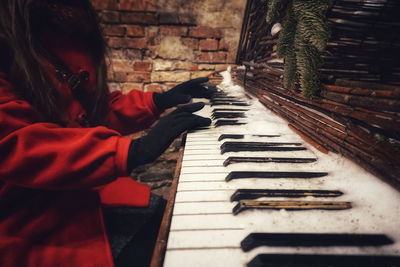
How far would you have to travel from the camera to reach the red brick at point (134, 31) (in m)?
2.26

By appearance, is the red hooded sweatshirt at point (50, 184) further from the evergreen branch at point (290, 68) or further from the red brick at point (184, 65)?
the red brick at point (184, 65)

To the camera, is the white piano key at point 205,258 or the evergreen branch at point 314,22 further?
the evergreen branch at point 314,22

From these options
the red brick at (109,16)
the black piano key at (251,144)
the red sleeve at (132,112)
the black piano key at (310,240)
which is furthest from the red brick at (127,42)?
the black piano key at (310,240)

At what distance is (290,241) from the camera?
1.48ft

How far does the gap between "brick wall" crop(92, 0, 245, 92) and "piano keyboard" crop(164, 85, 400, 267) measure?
1829 millimetres

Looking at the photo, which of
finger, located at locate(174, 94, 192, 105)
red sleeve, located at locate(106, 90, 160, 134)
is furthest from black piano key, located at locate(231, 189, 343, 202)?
red sleeve, located at locate(106, 90, 160, 134)

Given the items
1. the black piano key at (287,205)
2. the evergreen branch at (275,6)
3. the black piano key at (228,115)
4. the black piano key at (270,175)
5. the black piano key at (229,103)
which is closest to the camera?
the black piano key at (287,205)

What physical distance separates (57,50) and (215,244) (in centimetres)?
133

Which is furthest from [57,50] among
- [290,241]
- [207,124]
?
[290,241]

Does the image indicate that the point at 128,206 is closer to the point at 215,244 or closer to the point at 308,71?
the point at 215,244

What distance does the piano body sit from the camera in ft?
1.46

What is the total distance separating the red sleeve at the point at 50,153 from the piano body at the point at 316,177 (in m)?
0.31

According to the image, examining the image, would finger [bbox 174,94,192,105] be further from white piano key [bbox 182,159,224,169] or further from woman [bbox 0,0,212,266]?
white piano key [bbox 182,159,224,169]

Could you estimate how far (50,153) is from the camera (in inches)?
28.3
